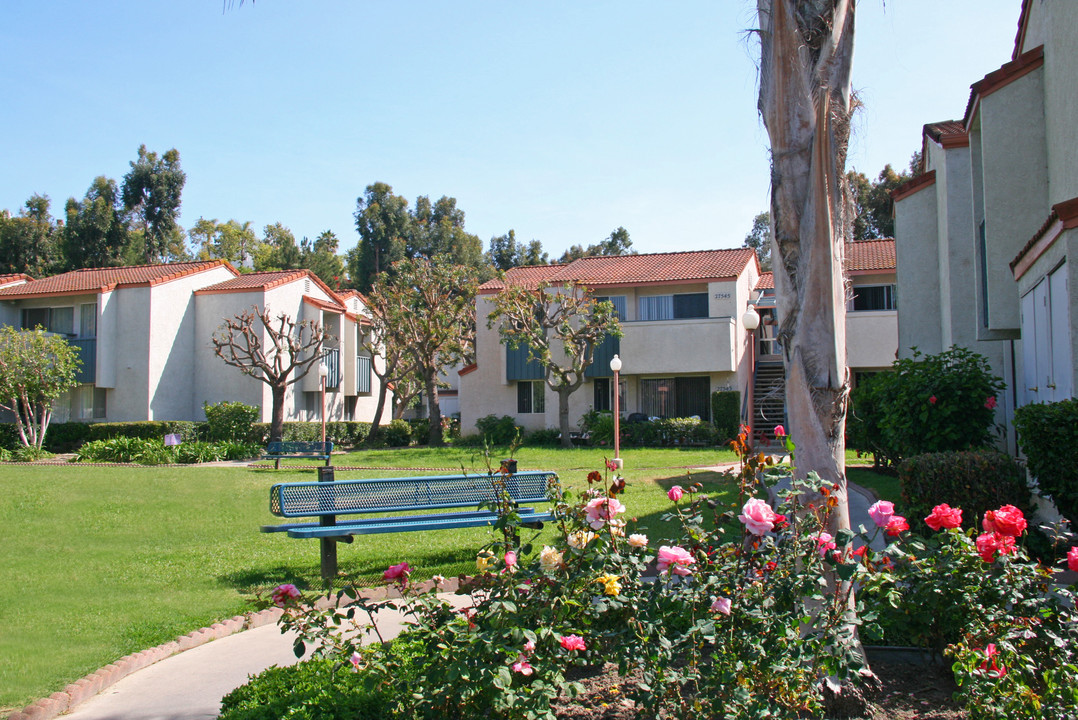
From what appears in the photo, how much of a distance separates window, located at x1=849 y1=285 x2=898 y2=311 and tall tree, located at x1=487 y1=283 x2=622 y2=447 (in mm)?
9477

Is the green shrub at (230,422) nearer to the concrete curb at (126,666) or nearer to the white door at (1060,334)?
the concrete curb at (126,666)

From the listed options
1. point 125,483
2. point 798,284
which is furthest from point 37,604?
point 125,483

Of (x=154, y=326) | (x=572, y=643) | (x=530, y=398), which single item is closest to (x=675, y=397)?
(x=530, y=398)

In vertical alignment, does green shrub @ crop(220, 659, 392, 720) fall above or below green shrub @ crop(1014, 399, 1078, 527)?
below

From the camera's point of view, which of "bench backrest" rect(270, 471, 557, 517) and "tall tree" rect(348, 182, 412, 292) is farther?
"tall tree" rect(348, 182, 412, 292)

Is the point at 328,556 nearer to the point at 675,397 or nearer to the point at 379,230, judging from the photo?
the point at 675,397

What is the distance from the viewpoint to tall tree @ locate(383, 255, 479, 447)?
1253 inches

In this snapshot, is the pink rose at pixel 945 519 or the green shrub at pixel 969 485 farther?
the green shrub at pixel 969 485

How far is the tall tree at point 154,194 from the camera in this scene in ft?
154

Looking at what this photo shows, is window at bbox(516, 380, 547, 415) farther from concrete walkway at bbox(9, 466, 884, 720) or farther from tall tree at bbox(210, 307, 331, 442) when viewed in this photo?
concrete walkway at bbox(9, 466, 884, 720)

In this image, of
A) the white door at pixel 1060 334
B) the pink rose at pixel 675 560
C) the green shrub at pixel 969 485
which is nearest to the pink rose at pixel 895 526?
the pink rose at pixel 675 560

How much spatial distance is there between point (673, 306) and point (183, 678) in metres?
27.7

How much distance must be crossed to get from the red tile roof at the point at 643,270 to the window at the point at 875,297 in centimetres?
448

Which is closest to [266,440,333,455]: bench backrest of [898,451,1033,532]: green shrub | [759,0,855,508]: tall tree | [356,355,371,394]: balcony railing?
[356,355,371,394]: balcony railing
